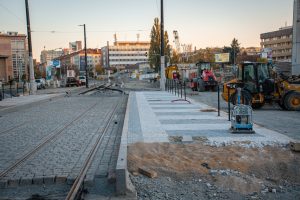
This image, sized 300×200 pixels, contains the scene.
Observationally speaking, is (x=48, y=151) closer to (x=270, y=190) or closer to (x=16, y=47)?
(x=270, y=190)

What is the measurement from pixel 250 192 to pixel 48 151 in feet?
16.8

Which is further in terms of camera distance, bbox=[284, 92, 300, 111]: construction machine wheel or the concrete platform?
bbox=[284, 92, 300, 111]: construction machine wheel

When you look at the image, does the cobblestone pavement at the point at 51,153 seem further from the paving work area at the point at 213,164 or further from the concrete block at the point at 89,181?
the paving work area at the point at 213,164

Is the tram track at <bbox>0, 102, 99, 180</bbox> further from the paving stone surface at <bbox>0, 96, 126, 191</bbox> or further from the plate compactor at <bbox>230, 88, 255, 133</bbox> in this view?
the plate compactor at <bbox>230, 88, 255, 133</bbox>

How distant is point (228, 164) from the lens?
7367mm

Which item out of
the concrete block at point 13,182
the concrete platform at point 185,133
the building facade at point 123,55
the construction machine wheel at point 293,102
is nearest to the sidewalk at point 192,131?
the concrete platform at point 185,133

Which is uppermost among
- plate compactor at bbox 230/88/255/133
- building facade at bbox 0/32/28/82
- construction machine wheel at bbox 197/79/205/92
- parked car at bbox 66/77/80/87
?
building facade at bbox 0/32/28/82

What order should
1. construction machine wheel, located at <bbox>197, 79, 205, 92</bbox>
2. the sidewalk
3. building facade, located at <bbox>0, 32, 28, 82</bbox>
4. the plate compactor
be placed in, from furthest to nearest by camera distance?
building facade, located at <bbox>0, 32, 28, 82</bbox> → construction machine wheel, located at <bbox>197, 79, 205, 92</bbox> → the plate compactor → the sidewalk

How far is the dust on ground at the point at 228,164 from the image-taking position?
21.8 ft

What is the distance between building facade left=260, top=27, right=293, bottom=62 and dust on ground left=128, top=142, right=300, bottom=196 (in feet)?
418

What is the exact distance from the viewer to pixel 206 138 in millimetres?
9633

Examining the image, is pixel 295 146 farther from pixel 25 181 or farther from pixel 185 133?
pixel 25 181

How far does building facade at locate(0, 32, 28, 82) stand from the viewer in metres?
93.0

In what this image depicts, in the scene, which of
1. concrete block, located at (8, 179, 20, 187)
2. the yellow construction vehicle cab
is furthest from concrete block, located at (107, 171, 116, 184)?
the yellow construction vehicle cab
